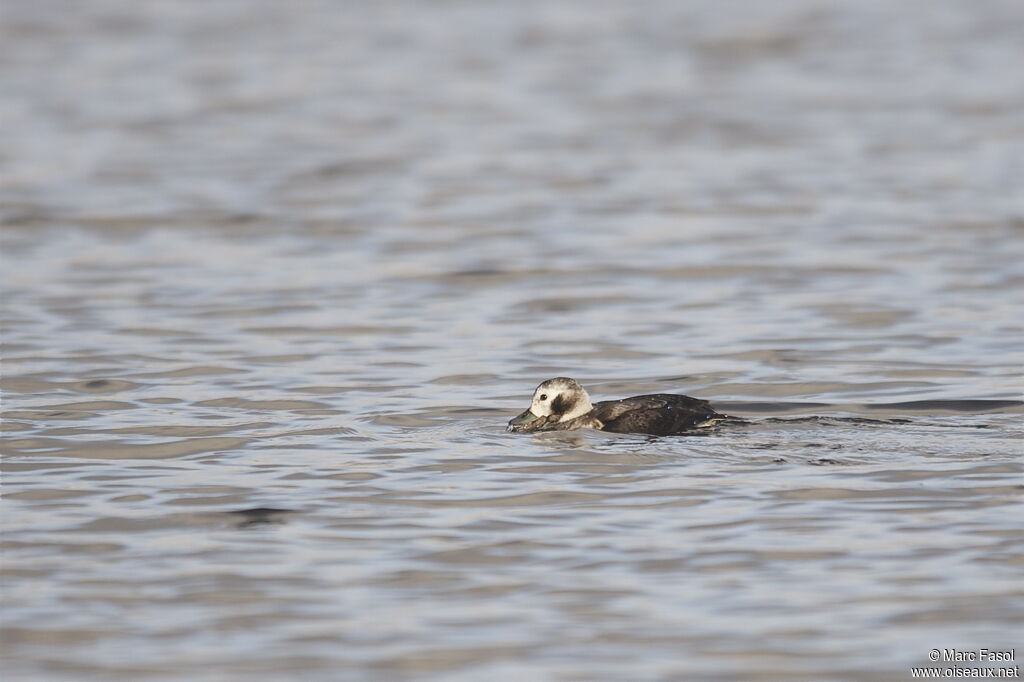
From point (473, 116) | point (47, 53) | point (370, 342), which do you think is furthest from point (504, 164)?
point (47, 53)

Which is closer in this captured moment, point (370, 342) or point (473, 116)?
point (370, 342)

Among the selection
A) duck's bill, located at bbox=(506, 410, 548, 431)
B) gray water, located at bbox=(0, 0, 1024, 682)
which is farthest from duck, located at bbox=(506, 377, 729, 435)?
gray water, located at bbox=(0, 0, 1024, 682)

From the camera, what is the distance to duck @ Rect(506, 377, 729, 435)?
1141 centimetres

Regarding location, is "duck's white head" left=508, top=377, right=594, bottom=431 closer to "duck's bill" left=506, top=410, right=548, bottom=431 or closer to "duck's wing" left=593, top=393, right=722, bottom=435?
"duck's bill" left=506, top=410, right=548, bottom=431

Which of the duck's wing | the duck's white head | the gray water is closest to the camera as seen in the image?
the gray water

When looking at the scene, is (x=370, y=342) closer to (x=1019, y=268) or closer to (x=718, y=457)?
(x=718, y=457)

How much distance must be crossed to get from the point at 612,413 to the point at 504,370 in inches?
103

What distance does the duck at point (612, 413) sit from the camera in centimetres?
1141

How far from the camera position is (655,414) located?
11.4 metres

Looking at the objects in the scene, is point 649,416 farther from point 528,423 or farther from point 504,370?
point 504,370

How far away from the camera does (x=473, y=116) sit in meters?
31.3

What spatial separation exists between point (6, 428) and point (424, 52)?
2708cm

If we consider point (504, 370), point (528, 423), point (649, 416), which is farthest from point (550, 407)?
point (504, 370)

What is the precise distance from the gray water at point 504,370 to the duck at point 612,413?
15cm
